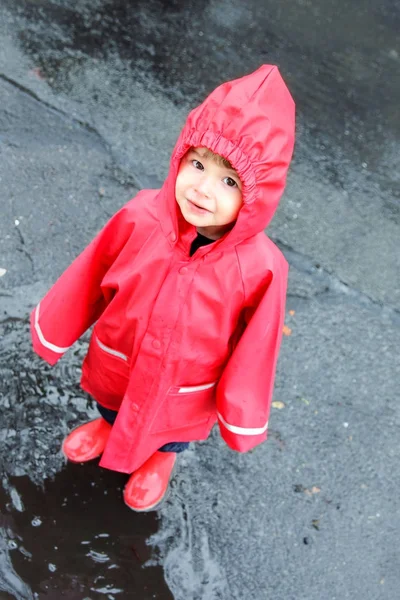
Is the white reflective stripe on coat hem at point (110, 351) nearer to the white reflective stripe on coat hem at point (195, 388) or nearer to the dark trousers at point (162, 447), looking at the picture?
the white reflective stripe on coat hem at point (195, 388)

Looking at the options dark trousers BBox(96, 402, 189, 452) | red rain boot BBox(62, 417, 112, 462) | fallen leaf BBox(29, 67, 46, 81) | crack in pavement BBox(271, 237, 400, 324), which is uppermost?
crack in pavement BBox(271, 237, 400, 324)

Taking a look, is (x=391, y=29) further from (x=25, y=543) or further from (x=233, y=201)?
(x=25, y=543)

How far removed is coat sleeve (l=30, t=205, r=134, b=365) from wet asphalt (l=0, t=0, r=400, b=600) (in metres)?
0.64

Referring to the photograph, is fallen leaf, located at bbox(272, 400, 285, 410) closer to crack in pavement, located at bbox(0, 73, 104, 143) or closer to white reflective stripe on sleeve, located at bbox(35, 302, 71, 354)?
white reflective stripe on sleeve, located at bbox(35, 302, 71, 354)

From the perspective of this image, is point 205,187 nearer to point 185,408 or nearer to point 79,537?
point 185,408

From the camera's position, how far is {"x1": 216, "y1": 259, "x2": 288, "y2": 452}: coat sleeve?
1.84m

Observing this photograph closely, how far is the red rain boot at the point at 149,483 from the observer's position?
2.41 metres

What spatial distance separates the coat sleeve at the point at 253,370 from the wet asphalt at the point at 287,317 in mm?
670

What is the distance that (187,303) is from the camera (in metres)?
1.83

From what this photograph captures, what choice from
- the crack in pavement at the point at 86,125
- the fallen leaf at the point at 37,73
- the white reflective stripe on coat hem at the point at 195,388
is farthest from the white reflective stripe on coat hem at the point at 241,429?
the fallen leaf at the point at 37,73

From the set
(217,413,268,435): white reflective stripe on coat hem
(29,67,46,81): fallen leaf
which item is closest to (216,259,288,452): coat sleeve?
(217,413,268,435): white reflective stripe on coat hem

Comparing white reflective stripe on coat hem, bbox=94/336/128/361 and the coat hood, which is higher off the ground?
the coat hood

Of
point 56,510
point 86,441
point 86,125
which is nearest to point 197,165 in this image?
point 86,441

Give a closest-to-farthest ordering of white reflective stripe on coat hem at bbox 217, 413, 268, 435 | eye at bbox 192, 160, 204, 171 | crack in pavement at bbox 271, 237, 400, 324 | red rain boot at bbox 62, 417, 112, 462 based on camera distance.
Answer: eye at bbox 192, 160, 204, 171
white reflective stripe on coat hem at bbox 217, 413, 268, 435
red rain boot at bbox 62, 417, 112, 462
crack in pavement at bbox 271, 237, 400, 324
